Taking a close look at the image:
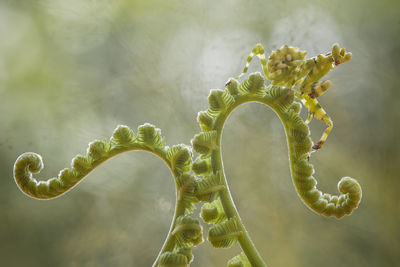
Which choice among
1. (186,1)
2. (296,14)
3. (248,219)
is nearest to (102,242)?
(248,219)

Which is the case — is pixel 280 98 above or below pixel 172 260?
above

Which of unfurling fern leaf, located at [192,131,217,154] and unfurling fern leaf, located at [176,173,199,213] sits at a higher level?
unfurling fern leaf, located at [192,131,217,154]

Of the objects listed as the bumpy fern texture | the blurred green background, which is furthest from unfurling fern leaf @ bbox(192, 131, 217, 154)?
the blurred green background

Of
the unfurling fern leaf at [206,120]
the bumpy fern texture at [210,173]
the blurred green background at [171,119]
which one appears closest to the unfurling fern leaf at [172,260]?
the bumpy fern texture at [210,173]

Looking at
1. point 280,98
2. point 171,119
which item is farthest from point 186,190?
point 171,119

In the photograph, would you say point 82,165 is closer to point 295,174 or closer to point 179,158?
point 179,158

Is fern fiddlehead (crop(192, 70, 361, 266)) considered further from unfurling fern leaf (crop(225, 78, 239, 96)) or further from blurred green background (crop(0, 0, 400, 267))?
blurred green background (crop(0, 0, 400, 267))

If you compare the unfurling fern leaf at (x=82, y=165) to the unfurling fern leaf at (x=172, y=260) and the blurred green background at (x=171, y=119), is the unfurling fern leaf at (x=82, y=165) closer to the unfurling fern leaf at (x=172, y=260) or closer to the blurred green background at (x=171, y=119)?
the unfurling fern leaf at (x=172, y=260)
